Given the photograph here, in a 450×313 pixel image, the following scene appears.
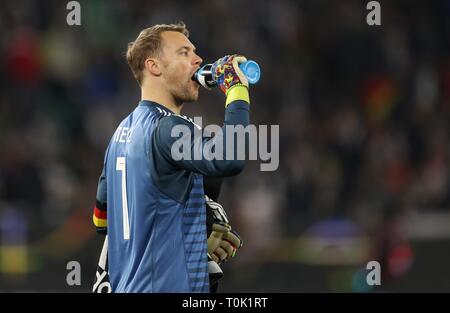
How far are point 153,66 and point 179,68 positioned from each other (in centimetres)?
11

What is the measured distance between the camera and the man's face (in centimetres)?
420

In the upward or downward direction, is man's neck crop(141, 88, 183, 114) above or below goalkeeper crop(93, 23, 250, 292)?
above

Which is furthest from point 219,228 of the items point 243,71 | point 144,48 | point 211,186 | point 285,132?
point 285,132

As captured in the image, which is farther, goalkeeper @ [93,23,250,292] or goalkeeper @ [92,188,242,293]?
goalkeeper @ [92,188,242,293]

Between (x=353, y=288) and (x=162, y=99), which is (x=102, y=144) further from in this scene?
(x=162, y=99)

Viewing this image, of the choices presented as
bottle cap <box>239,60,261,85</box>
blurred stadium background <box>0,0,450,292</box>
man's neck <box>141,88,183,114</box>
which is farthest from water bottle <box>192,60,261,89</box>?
blurred stadium background <box>0,0,450,292</box>

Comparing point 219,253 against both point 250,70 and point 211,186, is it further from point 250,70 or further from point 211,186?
point 250,70

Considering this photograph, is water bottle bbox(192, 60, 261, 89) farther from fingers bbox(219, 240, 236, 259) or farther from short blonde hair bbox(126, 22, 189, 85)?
fingers bbox(219, 240, 236, 259)

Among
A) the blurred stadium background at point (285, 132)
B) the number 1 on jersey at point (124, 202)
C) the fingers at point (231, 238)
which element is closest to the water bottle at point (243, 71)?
the number 1 on jersey at point (124, 202)

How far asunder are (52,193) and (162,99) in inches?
219

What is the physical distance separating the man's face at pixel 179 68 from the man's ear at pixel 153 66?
0.02m

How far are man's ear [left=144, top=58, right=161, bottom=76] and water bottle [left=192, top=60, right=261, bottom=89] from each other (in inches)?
6.1

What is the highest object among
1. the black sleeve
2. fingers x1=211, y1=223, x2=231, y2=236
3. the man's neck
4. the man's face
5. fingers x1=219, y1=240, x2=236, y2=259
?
the man's face

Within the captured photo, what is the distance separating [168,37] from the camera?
14.1ft
